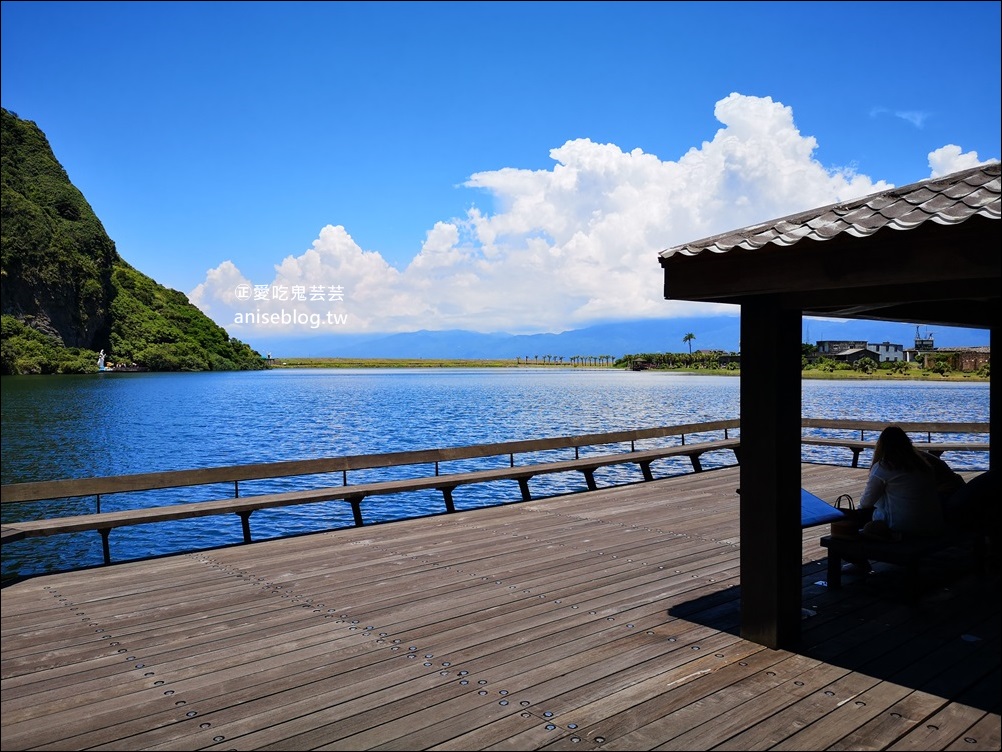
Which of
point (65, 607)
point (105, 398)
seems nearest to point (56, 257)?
point (105, 398)

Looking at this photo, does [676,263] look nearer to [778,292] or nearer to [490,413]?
[778,292]

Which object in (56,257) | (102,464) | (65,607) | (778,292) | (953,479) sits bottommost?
(102,464)

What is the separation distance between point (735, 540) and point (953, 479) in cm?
189

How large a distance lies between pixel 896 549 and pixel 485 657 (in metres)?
2.80

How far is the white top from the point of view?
4.74 m

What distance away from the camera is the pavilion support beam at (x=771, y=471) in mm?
3912

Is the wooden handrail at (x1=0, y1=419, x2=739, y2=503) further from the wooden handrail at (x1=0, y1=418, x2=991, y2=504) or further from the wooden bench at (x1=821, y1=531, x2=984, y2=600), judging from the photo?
the wooden bench at (x1=821, y1=531, x2=984, y2=600)

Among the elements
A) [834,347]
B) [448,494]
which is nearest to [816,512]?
[448,494]

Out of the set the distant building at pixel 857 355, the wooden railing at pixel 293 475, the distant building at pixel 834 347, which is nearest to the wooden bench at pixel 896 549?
the wooden railing at pixel 293 475

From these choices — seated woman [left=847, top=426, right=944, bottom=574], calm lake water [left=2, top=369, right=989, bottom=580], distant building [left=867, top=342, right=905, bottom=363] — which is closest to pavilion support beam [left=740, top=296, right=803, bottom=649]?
seated woman [left=847, top=426, right=944, bottom=574]

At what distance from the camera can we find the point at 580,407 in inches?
2040

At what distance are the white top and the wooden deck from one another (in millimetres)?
499

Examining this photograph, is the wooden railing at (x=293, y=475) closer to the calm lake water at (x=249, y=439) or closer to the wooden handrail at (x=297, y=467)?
the wooden handrail at (x=297, y=467)

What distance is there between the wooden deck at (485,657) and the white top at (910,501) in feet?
1.64
